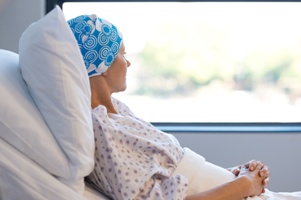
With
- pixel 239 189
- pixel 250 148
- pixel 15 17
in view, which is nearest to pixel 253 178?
pixel 239 189

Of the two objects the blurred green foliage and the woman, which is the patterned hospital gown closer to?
the woman

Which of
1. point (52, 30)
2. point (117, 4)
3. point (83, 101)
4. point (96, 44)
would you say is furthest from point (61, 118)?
point (117, 4)

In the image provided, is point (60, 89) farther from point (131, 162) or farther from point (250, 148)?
point (250, 148)

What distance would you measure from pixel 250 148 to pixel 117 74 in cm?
125

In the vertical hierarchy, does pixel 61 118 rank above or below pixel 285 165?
above

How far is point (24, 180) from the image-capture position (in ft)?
4.64

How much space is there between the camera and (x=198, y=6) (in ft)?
9.63

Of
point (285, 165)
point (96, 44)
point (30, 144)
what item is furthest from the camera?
point (285, 165)

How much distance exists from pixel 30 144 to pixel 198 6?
66.8 inches

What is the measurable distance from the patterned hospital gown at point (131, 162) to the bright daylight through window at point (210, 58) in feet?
3.97

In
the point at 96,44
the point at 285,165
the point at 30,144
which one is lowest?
the point at 285,165

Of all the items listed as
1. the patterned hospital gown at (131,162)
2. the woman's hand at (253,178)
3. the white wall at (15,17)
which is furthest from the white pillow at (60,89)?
the white wall at (15,17)

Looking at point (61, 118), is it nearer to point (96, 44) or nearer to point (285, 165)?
point (96, 44)

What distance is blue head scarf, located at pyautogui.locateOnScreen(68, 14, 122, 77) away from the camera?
1744 mm
